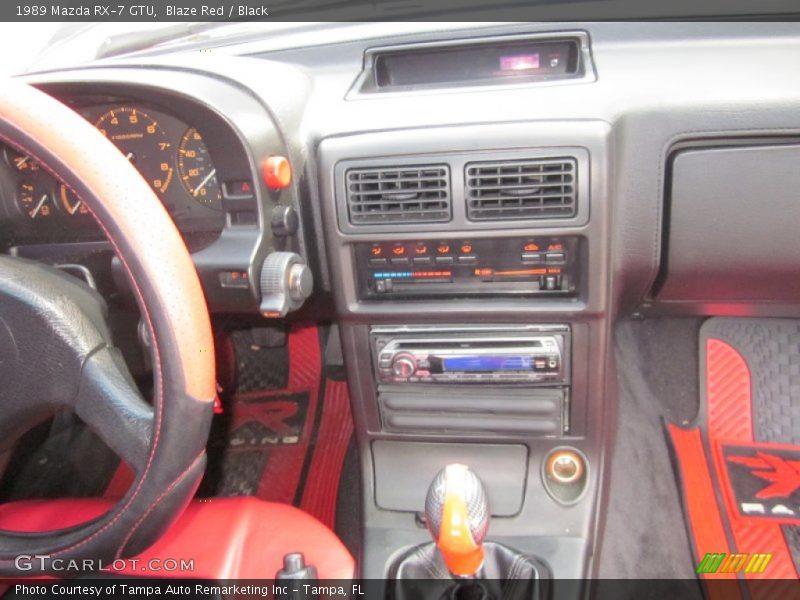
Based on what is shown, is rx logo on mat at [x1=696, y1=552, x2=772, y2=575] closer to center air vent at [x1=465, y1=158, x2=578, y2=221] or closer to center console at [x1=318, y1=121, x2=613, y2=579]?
center console at [x1=318, y1=121, x2=613, y2=579]

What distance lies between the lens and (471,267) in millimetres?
1412

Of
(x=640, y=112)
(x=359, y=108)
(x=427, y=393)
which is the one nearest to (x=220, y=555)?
(x=427, y=393)

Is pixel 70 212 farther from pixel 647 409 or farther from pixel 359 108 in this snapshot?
pixel 647 409

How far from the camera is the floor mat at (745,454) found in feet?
5.62

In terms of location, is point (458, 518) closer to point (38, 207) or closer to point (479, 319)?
point (479, 319)

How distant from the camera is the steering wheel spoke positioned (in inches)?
37.5

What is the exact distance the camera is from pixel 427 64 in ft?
4.98

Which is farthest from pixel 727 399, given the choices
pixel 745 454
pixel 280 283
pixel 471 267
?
pixel 280 283

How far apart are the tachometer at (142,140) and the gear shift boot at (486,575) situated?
37.1 inches

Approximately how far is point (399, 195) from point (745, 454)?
1261 mm

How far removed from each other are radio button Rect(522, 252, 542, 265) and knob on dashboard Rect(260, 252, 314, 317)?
0.43m

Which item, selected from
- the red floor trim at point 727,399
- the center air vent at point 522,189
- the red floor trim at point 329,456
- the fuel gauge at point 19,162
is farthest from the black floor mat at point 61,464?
the red floor trim at point 727,399

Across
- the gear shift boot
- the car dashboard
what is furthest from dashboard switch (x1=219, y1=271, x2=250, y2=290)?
the gear shift boot

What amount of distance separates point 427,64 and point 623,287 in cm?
65
